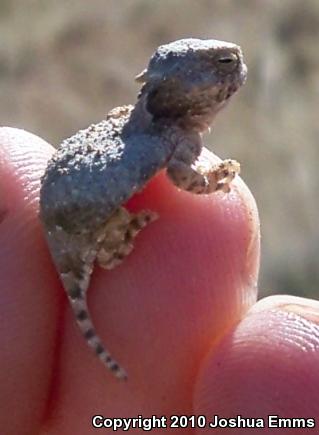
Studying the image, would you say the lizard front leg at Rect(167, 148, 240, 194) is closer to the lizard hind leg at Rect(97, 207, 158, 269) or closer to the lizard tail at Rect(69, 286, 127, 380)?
the lizard hind leg at Rect(97, 207, 158, 269)

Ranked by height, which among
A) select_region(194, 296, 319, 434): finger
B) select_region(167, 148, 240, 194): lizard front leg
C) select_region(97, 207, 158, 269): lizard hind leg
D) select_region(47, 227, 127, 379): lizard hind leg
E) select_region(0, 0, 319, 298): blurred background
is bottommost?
select_region(194, 296, 319, 434): finger

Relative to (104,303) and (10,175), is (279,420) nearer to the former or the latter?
(104,303)

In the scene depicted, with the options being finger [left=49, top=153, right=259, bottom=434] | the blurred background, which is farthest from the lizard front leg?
the blurred background

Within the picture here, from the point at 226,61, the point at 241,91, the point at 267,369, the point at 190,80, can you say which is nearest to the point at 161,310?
the point at 267,369

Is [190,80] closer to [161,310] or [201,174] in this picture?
[201,174]

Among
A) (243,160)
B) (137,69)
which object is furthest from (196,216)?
(137,69)

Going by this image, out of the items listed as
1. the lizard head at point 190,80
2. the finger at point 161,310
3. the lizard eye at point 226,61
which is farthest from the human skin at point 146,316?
the lizard eye at point 226,61
